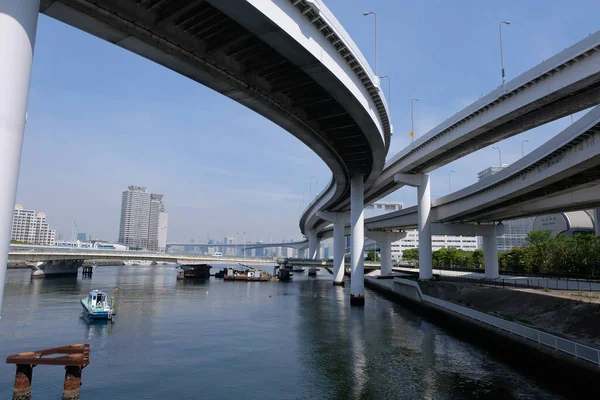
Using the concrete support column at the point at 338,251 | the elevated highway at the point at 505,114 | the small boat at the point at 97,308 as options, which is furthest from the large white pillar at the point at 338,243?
the small boat at the point at 97,308

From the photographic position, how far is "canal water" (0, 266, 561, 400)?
765 inches

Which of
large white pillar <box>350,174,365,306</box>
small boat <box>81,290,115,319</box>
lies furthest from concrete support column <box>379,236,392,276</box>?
small boat <box>81,290,115,319</box>

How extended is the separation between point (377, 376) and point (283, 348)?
8.84 meters

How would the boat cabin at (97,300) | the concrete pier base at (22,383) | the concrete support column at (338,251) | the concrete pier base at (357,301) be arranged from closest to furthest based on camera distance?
1. the concrete pier base at (22,383)
2. the boat cabin at (97,300)
3. the concrete pier base at (357,301)
4. the concrete support column at (338,251)

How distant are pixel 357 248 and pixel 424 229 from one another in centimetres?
991

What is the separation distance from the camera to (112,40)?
1950cm

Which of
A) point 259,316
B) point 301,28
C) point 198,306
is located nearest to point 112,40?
point 301,28

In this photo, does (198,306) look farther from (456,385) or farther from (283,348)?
(456,385)

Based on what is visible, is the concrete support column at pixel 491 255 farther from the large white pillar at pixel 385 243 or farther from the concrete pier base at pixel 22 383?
the concrete pier base at pixel 22 383

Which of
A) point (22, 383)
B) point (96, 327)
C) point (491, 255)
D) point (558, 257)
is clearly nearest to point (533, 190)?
point (491, 255)

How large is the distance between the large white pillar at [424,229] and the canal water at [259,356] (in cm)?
1096

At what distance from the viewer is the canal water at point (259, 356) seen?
63.8 feet

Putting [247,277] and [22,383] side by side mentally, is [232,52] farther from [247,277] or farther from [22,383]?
[247,277]

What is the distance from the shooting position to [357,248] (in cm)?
5450
